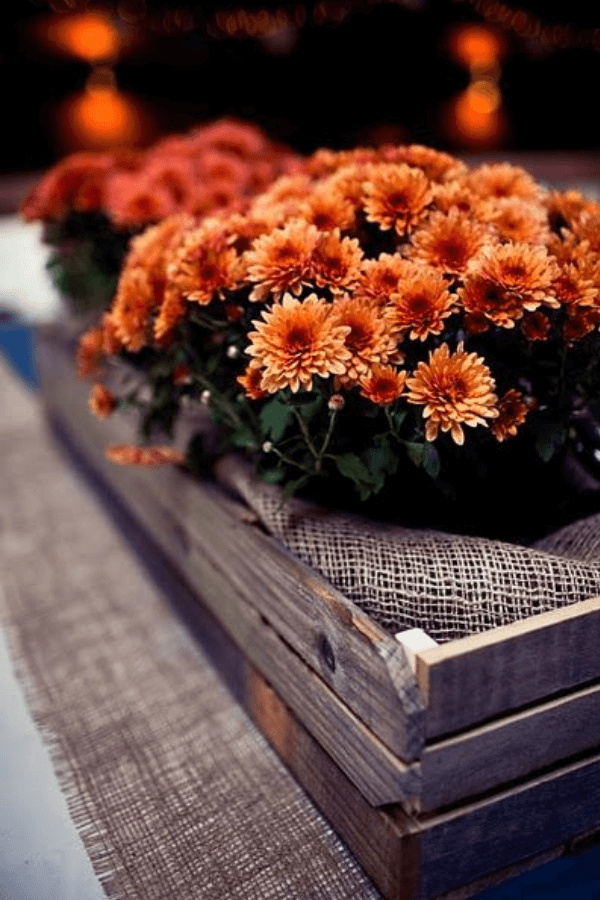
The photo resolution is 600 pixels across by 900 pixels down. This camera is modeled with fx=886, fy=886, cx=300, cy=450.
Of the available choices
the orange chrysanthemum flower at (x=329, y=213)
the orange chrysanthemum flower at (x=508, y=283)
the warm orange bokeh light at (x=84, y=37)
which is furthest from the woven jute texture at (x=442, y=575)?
the warm orange bokeh light at (x=84, y=37)

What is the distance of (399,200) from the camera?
3.34ft

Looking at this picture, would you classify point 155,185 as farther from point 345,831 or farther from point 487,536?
point 345,831

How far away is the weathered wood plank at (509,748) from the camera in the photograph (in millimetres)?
821

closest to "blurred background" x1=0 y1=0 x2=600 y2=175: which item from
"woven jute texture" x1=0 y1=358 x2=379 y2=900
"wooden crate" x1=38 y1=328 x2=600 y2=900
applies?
"woven jute texture" x1=0 y1=358 x2=379 y2=900

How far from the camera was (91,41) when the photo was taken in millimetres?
5781

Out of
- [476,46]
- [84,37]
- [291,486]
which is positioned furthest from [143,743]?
[476,46]

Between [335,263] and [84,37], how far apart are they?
5.61m

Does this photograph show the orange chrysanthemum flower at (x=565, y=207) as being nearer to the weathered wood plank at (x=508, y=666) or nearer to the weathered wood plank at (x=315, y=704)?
the weathered wood plank at (x=508, y=666)

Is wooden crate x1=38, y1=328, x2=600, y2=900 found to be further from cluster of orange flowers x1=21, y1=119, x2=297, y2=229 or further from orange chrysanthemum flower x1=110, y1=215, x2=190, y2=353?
cluster of orange flowers x1=21, y1=119, x2=297, y2=229

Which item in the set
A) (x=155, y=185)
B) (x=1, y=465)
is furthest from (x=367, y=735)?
(x=1, y=465)

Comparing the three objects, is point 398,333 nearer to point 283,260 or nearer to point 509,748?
point 283,260

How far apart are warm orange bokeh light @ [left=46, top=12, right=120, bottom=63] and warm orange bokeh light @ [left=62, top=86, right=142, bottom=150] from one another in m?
0.25

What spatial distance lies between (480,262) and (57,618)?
3.18 feet

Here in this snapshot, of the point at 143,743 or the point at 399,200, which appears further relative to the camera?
the point at 143,743
